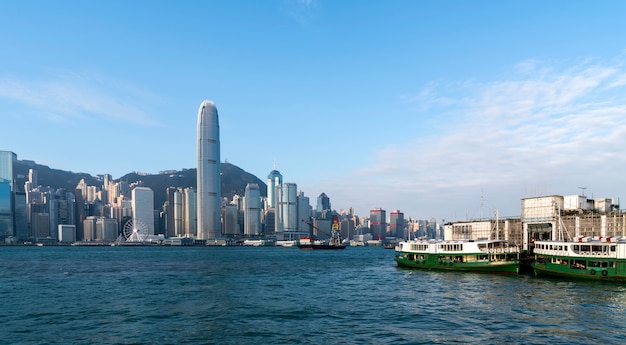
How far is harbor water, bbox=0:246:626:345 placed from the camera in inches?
1586

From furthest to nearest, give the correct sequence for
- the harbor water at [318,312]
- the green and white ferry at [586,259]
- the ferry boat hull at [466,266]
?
1. the ferry boat hull at [466,266]
2. the green and white ferry at [586,259]
3. the harbor water at [318,312]

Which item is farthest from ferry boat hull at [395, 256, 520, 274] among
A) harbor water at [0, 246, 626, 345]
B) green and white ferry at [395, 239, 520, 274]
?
harbor water at [0, 246, 626, 345]

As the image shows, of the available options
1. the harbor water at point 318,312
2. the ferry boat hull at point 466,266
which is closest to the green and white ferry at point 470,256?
the ferry boat hull at point 466,266

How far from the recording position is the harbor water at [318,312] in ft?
132

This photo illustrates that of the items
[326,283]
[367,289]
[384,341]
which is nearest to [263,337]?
[384,341]

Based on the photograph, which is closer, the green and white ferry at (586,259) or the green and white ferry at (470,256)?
the green and white ferry at (586,259)

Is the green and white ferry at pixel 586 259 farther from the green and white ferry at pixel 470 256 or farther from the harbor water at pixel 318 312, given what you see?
the green and white ferry at pixel 470 256

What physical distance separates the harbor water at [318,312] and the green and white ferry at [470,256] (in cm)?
880

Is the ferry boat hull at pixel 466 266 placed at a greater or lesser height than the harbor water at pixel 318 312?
lesser

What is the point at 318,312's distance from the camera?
52.0 m

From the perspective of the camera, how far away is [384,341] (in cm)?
3869

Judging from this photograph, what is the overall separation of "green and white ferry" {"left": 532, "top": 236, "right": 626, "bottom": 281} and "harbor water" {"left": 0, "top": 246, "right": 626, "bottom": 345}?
8.29 ft

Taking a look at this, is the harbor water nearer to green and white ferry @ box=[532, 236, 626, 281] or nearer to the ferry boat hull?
green and white ferry @ box=[532, 236, 626, 281]

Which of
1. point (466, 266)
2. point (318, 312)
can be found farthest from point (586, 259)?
point (318, 312)
